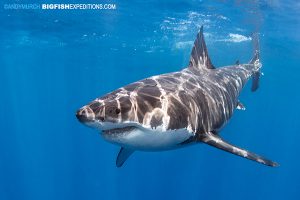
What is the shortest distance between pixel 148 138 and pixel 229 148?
1.68 metres

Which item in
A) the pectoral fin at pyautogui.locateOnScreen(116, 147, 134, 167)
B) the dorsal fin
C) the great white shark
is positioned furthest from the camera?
the dorsal fin

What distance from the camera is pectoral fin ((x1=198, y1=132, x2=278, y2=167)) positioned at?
5195 millimetres

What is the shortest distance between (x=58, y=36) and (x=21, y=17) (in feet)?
18.7

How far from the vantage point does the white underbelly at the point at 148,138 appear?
159 inches

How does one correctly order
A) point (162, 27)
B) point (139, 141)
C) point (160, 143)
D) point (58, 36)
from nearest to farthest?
point (139, 141) → point (160, 143) → point (162, 27) → point (58, 36)

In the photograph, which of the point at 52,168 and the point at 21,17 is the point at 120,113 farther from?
the point at 52,168

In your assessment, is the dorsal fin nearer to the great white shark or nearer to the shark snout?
the great white shark

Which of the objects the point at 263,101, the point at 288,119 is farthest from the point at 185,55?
the point at 288,119

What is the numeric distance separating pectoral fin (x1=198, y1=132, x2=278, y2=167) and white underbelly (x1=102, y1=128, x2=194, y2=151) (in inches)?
26.7

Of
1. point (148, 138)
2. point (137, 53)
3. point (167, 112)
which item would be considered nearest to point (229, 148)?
point (167, 112)

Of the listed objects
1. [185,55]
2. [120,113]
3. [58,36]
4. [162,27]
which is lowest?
[185,55]

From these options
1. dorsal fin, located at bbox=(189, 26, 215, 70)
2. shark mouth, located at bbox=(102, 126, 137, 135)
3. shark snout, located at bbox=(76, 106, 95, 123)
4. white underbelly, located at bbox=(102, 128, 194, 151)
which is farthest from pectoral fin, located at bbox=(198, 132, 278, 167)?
dorsal fin, located at bbox=(189, 26, 215, 70)

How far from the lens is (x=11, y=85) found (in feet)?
213

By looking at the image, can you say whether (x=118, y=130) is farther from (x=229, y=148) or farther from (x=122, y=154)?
(x=122, y=154)
